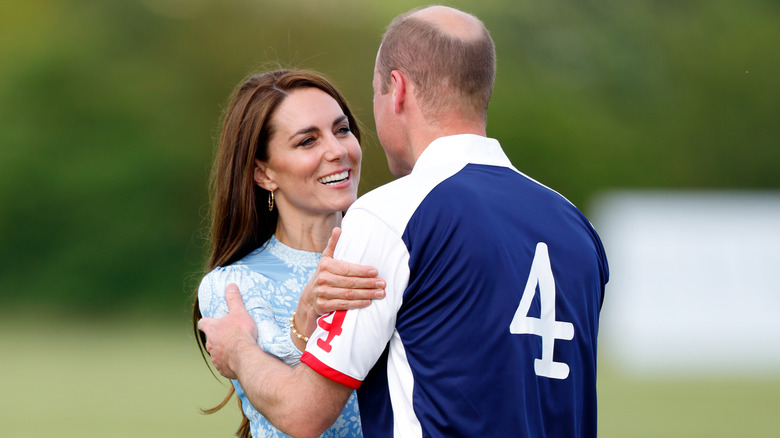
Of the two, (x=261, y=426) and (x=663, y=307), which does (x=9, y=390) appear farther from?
(x=261, y=426)

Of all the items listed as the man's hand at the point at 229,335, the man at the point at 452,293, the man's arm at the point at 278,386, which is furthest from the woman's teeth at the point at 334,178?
the man at the point at 452,293

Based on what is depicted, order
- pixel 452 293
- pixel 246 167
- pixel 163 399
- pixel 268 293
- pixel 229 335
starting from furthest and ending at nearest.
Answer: pixel 163 399, pixel 246 167, pixel 268 293, pixel 229 335, pixel 452 293

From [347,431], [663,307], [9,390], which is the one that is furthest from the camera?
[663,307]

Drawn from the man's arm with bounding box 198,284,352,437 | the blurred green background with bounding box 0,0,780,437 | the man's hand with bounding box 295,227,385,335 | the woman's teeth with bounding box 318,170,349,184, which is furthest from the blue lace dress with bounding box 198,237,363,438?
the blurred green background with bounding box 0,0,780,437

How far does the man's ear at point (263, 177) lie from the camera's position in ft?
11.6

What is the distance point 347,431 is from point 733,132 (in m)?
20.8

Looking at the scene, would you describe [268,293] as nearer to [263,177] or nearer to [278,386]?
[263,177]

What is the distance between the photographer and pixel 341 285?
2342 millimetres

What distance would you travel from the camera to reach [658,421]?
10.3 m

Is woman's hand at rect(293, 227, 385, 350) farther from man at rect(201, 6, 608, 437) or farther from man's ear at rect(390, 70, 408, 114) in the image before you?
man's ear at rect(390, 70, 408, 114)

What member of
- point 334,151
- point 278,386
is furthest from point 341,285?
point 334,151

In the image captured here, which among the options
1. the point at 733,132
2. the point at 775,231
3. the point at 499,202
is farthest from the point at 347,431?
the point at 733,132

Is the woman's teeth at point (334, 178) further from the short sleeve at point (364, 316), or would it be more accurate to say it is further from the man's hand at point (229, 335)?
the short sleeve at point (364, 316)

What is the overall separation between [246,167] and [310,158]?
26 centimetres
